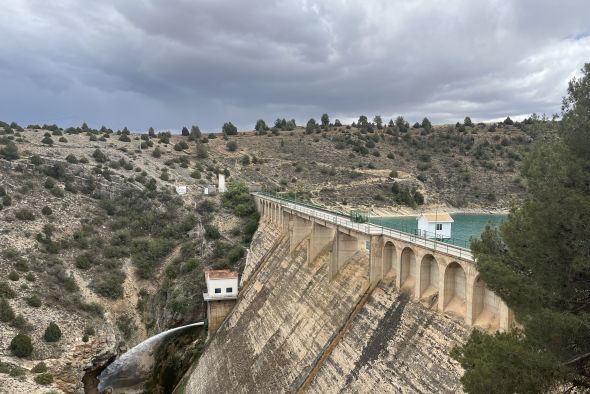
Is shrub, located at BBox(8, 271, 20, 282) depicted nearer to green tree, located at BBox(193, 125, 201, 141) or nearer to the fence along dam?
the fence along dam

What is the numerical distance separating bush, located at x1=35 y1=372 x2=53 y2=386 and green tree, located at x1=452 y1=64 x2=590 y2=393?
2523cm

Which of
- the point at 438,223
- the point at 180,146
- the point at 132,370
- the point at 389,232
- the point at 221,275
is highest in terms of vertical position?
the point at 180,146

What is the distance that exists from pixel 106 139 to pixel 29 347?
173 ft

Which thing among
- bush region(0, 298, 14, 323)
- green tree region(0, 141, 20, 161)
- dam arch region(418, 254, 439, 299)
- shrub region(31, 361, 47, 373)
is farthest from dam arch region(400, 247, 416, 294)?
green tree region(0, 141, 20, 161)

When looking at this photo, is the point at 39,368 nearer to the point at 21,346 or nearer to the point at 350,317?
the point at 21,346

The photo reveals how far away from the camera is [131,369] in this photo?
35156mm

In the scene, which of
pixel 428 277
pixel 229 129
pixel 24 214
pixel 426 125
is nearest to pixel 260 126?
pixel 229 129

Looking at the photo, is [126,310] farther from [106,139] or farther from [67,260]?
[106,139]

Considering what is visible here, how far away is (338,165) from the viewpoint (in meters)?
77.4

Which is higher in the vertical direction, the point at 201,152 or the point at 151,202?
the point at 201,152

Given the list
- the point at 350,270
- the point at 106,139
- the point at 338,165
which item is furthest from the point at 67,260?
the point at 338,165

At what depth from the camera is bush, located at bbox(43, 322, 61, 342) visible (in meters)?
31.1

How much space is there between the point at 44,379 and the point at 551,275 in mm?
27722

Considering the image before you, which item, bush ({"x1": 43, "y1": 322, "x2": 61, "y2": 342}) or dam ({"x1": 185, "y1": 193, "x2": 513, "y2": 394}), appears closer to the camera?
dam ({"x1": 185, "y1": 193, "x2": 513, "y2": 394})
